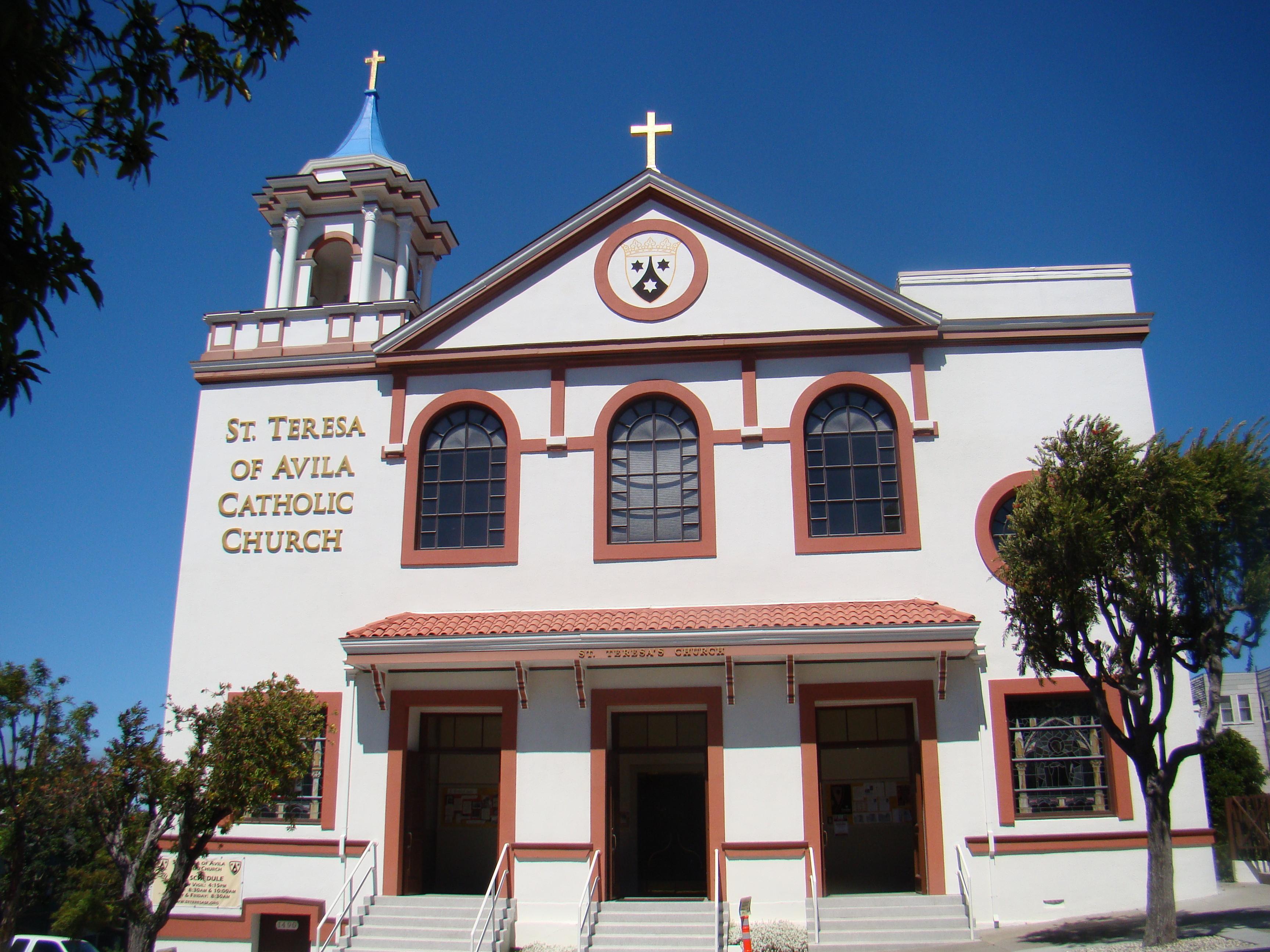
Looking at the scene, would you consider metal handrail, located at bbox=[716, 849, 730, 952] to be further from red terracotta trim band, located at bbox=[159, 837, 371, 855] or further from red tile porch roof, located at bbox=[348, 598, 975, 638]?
red terracotta trim band, located at bbox=[159, 837, 371, 855]

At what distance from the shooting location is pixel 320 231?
2148cm

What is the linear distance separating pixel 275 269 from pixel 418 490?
20.6 feet

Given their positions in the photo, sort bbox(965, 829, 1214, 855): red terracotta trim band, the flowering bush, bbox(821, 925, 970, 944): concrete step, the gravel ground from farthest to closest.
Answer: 1. bbox(965, 829, 1214, 855): red terracotta trim band
2. bbox(821, 925, 970, 944): concrete step
3. the flowering bush
4. the gravel ground

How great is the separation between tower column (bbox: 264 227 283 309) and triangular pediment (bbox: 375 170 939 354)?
3.79 m

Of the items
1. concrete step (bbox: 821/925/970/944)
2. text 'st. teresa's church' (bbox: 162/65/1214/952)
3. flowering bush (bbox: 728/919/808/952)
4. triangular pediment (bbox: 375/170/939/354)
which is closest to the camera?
flowering bush (bbox: 728/919/808/952)

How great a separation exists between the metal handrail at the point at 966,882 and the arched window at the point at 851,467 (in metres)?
4.87

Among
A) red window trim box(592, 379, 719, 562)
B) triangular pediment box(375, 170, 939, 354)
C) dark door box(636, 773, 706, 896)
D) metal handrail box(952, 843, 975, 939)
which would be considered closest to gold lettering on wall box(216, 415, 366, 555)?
triangular pediment box(375, 170, 939, 354)

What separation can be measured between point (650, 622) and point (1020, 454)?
6.62 metres

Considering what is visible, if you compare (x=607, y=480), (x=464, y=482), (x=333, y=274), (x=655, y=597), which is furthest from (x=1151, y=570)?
(x=333, y=274)

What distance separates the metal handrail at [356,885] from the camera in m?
15.9

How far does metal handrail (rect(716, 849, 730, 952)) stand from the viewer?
14.1 meters

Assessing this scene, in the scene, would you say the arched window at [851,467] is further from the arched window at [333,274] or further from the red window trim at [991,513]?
the arched window at [333,274]

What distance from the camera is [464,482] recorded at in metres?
18.3

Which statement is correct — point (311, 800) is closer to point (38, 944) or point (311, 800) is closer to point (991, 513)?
point (38, 944)
